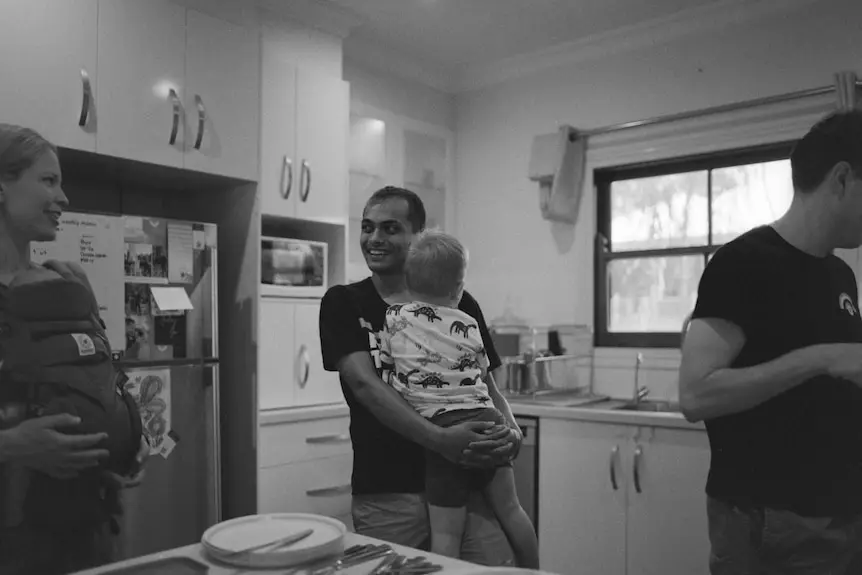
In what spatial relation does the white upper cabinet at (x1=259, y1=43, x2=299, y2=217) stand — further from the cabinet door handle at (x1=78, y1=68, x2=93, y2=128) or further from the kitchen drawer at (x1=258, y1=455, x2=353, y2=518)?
the kitchen drawer at (x1=258, y1=455, x2=353, y2=518)

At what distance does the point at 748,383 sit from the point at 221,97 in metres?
2.18

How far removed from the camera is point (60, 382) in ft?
4.28

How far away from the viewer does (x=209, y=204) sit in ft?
9.66

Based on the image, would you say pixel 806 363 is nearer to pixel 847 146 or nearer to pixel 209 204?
pixel 847 146

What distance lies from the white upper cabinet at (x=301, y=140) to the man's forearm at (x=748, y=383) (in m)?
2.02

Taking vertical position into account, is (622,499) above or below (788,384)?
below

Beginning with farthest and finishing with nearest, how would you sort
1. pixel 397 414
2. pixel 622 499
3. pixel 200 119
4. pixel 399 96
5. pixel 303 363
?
1. pixel 399 96
2. pixel 303 363
3. pixel 622 499
4. pixel 200 119
5. pixel 397 414

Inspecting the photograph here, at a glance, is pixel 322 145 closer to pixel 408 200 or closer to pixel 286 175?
pixel 286 175

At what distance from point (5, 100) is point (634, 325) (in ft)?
9.36

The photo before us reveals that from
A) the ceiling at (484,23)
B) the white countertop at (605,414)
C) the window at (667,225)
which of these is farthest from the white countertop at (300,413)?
the ceiling at (484,23)

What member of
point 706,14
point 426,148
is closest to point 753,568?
point 706,14

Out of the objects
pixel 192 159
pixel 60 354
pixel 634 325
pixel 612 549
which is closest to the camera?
pixel 60 354

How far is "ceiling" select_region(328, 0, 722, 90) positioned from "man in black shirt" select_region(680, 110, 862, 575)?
83.4 inches

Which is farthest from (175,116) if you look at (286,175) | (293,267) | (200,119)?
(293,267)
